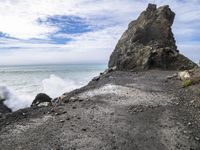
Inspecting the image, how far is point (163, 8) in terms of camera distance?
91.7 feet

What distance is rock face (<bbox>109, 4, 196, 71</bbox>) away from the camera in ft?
75.7

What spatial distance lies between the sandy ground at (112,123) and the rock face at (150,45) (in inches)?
417

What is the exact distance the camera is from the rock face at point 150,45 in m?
23.1

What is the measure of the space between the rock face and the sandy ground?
417 inches

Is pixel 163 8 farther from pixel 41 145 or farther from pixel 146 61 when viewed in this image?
pixel 41 145

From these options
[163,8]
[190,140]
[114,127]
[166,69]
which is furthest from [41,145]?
[163,8]

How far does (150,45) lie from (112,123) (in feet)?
58.4

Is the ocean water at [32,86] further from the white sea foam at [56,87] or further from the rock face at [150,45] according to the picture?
the rock face at [150,45]

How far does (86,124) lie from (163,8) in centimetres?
2114

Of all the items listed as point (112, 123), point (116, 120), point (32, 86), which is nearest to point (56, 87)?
point (32, 86)

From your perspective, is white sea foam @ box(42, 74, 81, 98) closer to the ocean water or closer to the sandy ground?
the ocean water

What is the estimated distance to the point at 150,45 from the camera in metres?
25.9

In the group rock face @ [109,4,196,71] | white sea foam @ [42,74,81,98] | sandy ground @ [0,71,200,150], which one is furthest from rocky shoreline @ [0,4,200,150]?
white sea foam @ [42,74,81,98]

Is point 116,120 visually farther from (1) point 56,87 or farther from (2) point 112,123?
(1) point 56,87
